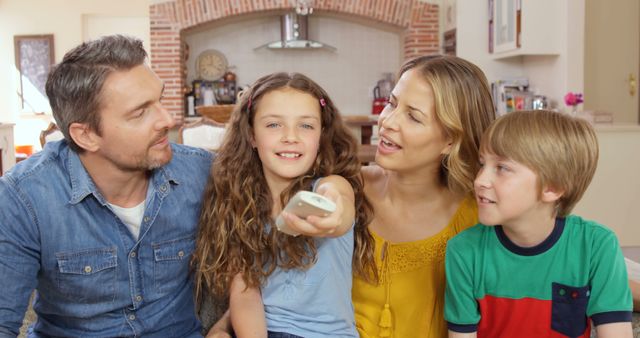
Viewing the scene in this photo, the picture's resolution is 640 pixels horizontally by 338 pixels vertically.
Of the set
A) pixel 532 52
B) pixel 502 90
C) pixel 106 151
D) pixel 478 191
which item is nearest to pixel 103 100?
pixel 106 151

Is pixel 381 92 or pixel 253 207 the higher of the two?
pixel 381 92

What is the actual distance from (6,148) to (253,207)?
506 cm

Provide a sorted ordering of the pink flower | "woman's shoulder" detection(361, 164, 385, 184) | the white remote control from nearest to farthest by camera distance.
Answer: the white remote control, "woman's shoulder" detection(361, 164, 385, 184), the pink flower

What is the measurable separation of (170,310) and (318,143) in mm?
592

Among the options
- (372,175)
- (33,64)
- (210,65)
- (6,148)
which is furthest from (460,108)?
(33,64)

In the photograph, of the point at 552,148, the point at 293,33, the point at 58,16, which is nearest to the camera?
Result: the point at 552,148

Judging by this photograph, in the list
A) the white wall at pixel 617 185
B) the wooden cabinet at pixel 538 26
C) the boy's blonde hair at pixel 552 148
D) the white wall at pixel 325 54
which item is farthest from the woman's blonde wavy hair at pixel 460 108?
the white wall at pixel 325 54

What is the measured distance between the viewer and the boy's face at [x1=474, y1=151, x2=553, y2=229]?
150cm

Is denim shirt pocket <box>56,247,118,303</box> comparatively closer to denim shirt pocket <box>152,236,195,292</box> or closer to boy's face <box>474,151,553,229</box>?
denim shirt pocket <box>152,236,195,292</box>

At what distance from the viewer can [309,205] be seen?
4.14 ft

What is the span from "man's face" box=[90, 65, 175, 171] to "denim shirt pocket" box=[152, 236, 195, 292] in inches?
8.7

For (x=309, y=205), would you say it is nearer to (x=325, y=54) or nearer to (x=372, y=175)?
(x=372, y=175)

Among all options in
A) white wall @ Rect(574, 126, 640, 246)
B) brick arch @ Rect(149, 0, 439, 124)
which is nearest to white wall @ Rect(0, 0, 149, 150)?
brick arch @ Rect(149, 0, 439, 124)

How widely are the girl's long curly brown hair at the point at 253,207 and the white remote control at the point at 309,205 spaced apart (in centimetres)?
40
